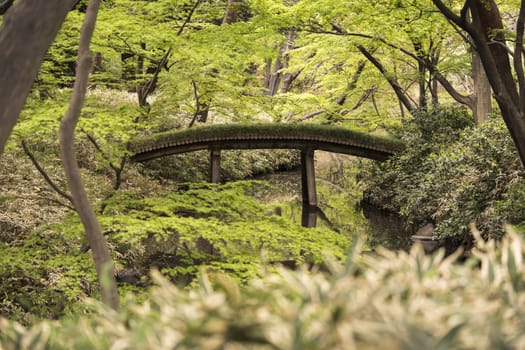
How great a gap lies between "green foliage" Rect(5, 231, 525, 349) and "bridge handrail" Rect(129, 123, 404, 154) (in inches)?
543

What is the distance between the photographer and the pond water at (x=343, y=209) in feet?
45.8

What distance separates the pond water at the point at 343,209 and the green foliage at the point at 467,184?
31.9 inches

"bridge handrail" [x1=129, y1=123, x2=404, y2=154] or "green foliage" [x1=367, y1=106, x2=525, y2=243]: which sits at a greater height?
"bridge handrail" [x1=129, y1=123, x2=404, y2=154]

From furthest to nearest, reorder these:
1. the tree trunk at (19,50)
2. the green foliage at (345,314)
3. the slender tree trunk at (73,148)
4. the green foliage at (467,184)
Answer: the green foliage at (467,184) < the slender tree trunk at (73,148) < the tree trunk at (19,50) < the green foliage at (345,314)

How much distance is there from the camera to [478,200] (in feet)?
32.7

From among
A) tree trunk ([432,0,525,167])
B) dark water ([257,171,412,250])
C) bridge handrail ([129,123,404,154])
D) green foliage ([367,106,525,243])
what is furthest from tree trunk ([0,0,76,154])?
bridge handrail ([129,123,404,154])

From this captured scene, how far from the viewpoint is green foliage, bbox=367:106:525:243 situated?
29.8 ft

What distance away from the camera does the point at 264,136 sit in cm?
1673

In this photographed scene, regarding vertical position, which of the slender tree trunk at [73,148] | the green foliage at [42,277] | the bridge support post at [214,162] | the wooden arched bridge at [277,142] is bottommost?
the green foliage at [42,277]

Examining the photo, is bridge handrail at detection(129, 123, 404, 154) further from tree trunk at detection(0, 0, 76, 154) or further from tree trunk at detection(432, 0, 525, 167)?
tree trunk at detection(0, 0, 76, 154)

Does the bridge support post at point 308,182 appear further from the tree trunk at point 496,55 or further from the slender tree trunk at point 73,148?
the slender tree trunk at point 73,148

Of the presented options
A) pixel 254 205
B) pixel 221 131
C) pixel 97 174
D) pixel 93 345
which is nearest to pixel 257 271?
pixel 254 205

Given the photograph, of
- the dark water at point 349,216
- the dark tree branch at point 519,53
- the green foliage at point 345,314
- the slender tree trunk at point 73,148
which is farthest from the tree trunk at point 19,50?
the dark water at point 349,216

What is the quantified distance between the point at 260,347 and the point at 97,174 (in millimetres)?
13682
